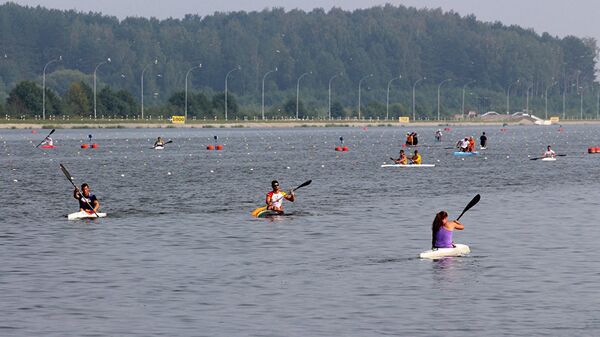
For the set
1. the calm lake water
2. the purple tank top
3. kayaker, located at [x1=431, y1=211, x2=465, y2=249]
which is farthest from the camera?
the purple tank top

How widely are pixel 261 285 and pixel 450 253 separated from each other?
6842mm

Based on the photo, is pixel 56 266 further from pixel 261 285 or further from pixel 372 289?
A: pixel 372 289

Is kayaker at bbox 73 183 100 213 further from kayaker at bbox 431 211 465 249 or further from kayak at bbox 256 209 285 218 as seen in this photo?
kayaker at bbox 431 211 465 249

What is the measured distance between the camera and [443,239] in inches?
1431

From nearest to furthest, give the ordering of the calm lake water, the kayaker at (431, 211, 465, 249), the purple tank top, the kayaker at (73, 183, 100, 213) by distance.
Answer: the calm lake water < the kayaker at (431, 211, 465, 249) < the purple tank top < the kayaker at (73, 183, 100, 213)

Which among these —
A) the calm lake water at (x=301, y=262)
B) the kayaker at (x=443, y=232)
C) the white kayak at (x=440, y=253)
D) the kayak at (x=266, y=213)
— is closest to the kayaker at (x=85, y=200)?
the calm lake water at (x=301, y=262)

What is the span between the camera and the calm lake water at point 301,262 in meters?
26.8

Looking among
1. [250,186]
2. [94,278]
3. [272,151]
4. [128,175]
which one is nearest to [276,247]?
[94,278]

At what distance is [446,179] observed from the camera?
77625 millimetres


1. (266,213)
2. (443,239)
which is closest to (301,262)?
(443,239)

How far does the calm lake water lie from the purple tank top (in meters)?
0.49

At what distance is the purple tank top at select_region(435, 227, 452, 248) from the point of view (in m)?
36.2

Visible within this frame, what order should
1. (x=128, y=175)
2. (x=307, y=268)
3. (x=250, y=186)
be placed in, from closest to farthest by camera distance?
(x=307, y=268), (x=250, y=186), (x=128, y=175)

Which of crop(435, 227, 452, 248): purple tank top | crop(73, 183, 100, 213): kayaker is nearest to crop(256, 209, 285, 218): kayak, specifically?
crop(73, 183, 100, 213): kayaker
